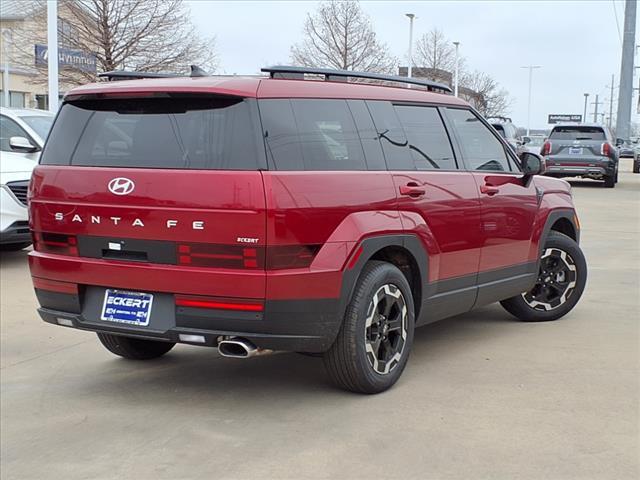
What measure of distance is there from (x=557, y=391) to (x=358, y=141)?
1.88 metres

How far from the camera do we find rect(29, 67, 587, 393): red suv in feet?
13.5

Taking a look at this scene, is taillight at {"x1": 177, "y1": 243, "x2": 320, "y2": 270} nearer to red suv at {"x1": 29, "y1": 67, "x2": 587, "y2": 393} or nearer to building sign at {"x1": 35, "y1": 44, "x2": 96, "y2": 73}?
red suv at {"x1": 29, "y1": 67, "x2": 587, "y2": 393}

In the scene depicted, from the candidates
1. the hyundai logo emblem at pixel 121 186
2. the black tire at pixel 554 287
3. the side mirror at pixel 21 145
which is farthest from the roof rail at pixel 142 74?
the side mirror at pixel 21 145

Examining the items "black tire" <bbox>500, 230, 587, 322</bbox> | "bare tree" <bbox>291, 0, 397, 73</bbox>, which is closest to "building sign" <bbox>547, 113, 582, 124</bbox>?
"bare tree" <bbox>291, 0, 397, 73</bbox>

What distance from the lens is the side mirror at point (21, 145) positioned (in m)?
9.64

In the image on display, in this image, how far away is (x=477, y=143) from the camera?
5.84 m

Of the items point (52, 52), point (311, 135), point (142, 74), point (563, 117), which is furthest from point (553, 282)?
point (563, 117)

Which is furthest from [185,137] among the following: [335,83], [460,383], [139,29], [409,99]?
[139,29]

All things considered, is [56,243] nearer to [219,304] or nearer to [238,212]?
[219,304]

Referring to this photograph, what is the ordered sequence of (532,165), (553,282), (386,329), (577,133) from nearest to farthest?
(386,329)
(532,165)
(553,282)
(577,133)

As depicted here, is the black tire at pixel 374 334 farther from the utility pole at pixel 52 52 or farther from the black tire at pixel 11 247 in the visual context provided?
the utility pole at pixel 52 52

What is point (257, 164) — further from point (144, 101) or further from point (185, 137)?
point (144, 101)

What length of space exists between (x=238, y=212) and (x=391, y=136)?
1330mm

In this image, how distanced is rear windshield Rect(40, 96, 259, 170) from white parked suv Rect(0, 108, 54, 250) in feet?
15.9
